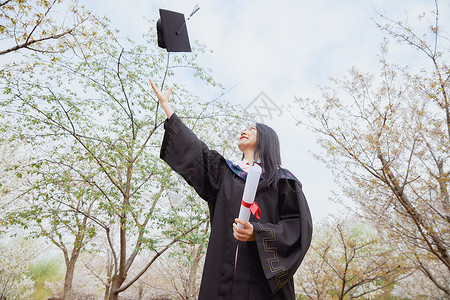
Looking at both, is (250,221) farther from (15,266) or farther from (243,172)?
(15,266)

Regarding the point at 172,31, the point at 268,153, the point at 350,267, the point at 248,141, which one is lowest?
the point at 268,153

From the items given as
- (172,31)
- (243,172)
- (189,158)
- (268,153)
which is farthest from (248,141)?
(172,31)

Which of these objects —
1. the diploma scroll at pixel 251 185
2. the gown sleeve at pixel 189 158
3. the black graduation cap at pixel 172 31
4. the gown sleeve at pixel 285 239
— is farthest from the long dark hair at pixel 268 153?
the black graduation cap at pixel 172 31

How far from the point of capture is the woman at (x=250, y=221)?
1.42 m

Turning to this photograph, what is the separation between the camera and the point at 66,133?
15.2 feet

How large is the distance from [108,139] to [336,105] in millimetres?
4333

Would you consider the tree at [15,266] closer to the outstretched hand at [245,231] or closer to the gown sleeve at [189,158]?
the gown sleeve at [189,158]

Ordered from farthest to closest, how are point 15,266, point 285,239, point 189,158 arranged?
point 15,266 → point 189,158 → point 285,239

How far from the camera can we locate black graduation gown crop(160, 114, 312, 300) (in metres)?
1.43

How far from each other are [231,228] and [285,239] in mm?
320

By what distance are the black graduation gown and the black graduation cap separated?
2.92ft

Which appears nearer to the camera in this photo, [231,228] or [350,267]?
[231,228]

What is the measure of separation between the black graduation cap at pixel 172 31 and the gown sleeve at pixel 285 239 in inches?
59.6

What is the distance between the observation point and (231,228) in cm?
162
